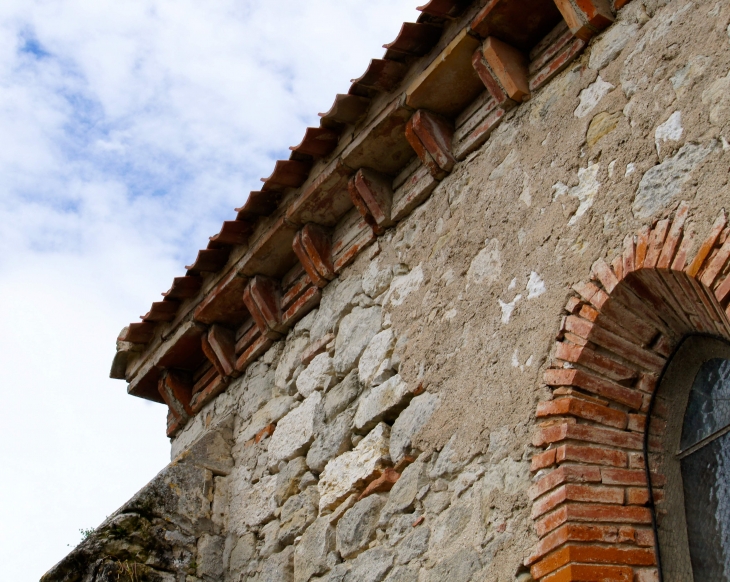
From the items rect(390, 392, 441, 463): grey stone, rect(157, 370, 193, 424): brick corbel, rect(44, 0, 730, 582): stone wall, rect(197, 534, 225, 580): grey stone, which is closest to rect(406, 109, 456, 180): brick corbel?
rect(44, 0, 730, 582): stone wall

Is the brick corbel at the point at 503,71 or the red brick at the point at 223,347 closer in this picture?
the brick corbel at the point at 503,71

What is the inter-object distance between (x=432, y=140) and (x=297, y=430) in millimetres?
1806

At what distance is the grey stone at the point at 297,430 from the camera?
502cm

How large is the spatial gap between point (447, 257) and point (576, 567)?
71.7 inches

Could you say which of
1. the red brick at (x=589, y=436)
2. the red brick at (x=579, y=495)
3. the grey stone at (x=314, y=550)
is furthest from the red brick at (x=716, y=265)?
the grey stone at (x=314, y=550)

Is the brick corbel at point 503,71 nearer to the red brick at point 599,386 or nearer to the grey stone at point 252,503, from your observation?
the red brick at point 599,386

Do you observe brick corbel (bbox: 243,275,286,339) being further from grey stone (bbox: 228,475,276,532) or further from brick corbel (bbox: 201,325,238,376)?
grey stone (bbox: 228,475,276,532)

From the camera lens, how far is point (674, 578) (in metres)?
3.13

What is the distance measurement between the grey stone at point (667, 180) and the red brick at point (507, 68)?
1002mm

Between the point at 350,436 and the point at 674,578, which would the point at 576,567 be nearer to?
the point at 674,578

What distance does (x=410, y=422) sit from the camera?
4211 mm

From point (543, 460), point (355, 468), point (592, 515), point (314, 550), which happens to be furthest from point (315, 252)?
point (592, 515)

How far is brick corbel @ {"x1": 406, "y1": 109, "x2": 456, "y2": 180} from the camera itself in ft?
15.2

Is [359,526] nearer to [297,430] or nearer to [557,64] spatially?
[297,430]
